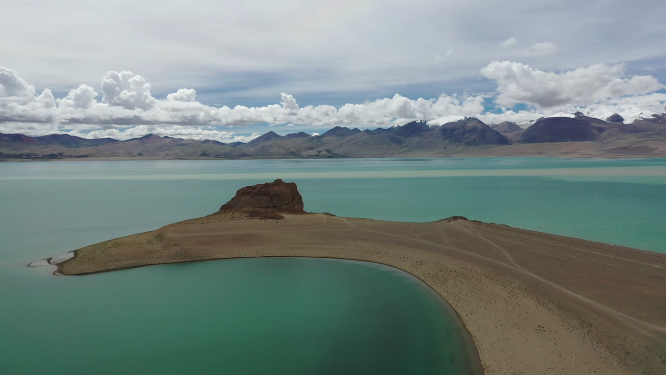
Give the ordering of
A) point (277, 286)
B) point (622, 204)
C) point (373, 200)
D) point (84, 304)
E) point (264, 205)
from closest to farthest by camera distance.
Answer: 1. point (84, 304)
2. point (277, 286)
3. point (264, 205)
4. point (622, 204)
5. point (373, 200)

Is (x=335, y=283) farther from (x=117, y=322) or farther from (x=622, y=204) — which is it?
(x=622, y=204)

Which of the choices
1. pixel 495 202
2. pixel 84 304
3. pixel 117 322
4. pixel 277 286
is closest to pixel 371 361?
pixel 277 286

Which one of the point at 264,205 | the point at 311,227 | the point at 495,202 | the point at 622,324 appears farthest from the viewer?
the point at 495,202

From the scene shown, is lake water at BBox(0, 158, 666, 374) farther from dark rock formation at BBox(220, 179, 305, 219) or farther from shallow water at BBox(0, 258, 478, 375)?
dark rock formation at BBox(220, 179, 305, 219)

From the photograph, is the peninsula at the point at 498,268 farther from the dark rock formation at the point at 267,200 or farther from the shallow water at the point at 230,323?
the shallow water at the point at 230,323

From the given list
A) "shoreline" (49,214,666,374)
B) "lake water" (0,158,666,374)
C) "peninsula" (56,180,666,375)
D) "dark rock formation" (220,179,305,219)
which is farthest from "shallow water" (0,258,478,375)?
"dark rock formation" (220,179,305,219)

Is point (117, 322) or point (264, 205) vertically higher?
point (264, 205)
